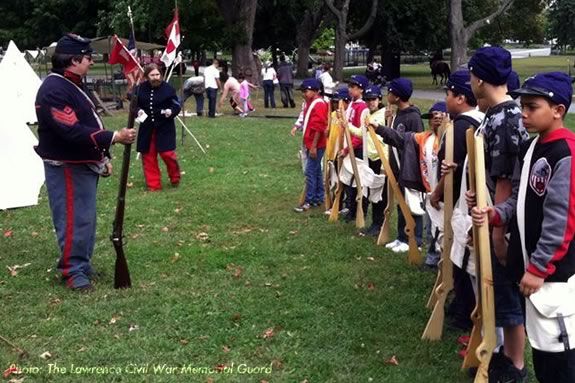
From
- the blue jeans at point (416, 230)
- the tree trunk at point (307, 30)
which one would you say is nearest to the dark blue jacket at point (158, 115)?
the blue jeans at point (416, 230)

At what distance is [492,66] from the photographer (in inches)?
154

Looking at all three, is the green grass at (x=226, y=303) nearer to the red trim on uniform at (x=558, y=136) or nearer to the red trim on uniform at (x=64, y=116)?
the red trim on uniform at (x=64, y=116)

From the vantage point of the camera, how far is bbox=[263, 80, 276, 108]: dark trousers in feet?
81.1

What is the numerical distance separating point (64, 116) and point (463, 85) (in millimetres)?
3325

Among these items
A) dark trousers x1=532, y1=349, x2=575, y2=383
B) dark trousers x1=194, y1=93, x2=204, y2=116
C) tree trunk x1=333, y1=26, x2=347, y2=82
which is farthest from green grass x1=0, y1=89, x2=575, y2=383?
tree trunk x1=333, y1=26, x2=347, y2=82

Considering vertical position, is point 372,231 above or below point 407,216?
below

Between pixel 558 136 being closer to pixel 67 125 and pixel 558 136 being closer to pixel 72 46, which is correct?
pixel 67 125

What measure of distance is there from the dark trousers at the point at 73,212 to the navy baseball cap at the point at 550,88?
158 inches

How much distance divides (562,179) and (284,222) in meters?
5.56

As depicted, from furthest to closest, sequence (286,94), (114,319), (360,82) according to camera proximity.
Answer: (286,94)
(360,82)
(114,319)

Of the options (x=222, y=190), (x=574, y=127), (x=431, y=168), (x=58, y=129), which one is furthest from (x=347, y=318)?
(x=574, y=127)

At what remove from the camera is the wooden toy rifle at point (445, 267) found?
464 cm

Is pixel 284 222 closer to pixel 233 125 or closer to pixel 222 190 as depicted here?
pixel 222 190

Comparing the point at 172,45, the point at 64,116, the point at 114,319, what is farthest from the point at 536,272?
the point at 172,45
